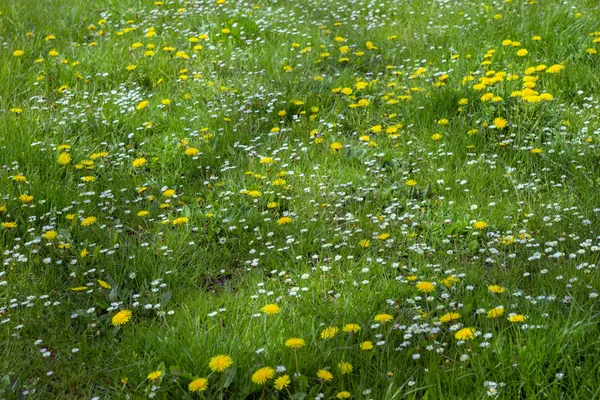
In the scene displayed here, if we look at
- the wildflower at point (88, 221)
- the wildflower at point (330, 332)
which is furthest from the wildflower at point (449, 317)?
the wildflower at point (88, 221)

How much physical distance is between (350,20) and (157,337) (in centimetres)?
417

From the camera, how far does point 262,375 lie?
2.56 metres

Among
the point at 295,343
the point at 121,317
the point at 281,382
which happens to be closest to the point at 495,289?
the point at 295,343

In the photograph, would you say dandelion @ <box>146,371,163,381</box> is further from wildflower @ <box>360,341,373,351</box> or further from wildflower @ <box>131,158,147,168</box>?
wildflower @ <box>131,158,147,168</box>

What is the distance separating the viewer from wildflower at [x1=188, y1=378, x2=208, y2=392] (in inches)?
100.0

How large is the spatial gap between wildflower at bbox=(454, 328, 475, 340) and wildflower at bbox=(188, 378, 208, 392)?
0.90m

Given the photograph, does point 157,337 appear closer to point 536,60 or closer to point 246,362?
point 246,362

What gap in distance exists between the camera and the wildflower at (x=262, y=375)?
8.36 ft

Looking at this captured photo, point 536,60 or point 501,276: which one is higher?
point 536,60

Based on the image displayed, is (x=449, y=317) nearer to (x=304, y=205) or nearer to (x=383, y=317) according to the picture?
(x=383, y=317)

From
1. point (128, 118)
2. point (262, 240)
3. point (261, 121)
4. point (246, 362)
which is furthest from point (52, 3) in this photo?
point (246, 362)

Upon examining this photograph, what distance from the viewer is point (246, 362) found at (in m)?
2.71

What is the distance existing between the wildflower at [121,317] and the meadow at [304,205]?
0.05 ft

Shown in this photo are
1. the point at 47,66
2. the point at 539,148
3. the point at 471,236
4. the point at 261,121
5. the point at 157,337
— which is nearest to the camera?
the point at 157,337
